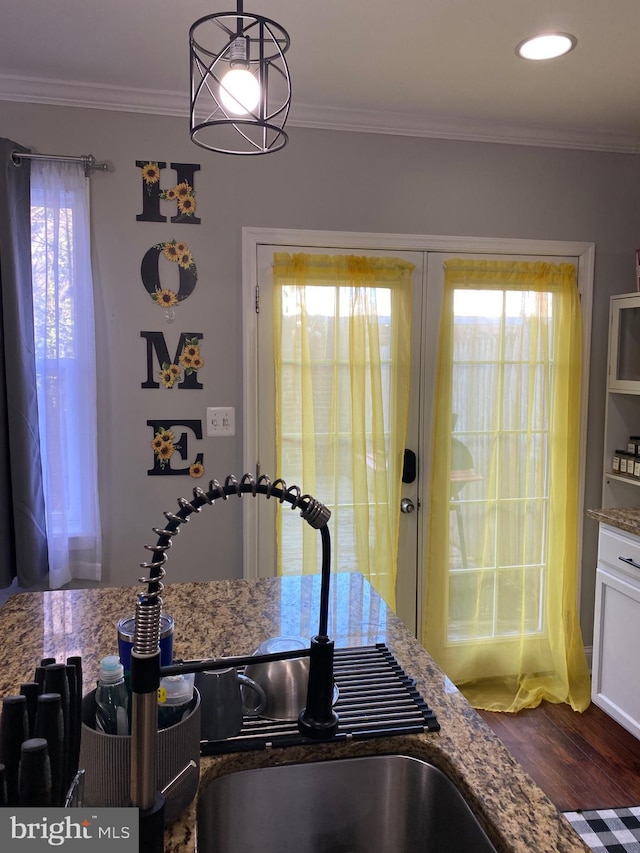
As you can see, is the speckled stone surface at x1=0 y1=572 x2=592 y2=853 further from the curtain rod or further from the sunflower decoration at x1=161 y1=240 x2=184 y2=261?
the curtain rod

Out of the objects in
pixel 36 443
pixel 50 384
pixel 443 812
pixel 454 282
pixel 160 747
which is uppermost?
pixel 454 282

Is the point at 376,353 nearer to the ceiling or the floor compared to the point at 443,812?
nearer to the ceiling

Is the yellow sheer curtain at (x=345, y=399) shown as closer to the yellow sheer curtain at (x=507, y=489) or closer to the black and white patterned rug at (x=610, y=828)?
the yellow sheer curtain at (x=507, y=489)

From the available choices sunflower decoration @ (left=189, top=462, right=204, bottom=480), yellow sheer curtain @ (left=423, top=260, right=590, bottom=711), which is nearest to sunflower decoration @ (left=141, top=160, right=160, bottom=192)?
sunflower decoration @ (left=189, top=462, right=204, bottom=480)

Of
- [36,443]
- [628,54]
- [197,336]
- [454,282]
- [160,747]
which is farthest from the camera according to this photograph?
[454,282]

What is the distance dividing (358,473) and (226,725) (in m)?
1.79

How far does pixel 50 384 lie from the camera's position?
2623 millimetres

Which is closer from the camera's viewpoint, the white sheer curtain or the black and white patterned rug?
the black and white patterned rug

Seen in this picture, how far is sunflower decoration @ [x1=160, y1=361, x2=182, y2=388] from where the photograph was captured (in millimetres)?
2752

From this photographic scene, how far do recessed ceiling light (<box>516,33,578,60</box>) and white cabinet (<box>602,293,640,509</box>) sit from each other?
116 cm

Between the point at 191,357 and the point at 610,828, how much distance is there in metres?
2.33

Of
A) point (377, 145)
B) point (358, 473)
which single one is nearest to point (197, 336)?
point (358, 473)

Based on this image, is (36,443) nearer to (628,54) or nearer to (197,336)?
(197,336)

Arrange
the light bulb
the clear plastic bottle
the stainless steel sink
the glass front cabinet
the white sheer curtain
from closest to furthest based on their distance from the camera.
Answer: the clear plastic bottle
the stainless steel sink
the light bulb
the white sheer curtain
the glass front cabinet
